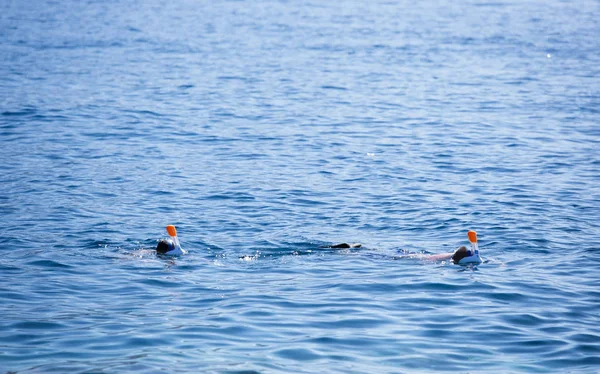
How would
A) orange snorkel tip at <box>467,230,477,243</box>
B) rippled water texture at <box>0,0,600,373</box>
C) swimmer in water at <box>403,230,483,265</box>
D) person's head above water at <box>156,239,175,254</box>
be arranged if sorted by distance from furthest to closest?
person's head above water at <box>156,239,175,254</box>
swimmer in water at <box>403,230,483,265</box>
orange snorkel tip at <box>467,230,477,243</box>
rippled water texture at <box>0,0,600,373</box>

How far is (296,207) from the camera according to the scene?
17188 mm

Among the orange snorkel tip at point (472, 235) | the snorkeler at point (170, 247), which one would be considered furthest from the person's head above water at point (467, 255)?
the snorkeler at point (170, 247)

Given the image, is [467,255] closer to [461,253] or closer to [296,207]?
[461,253]

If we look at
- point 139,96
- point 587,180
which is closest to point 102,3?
point 139,96

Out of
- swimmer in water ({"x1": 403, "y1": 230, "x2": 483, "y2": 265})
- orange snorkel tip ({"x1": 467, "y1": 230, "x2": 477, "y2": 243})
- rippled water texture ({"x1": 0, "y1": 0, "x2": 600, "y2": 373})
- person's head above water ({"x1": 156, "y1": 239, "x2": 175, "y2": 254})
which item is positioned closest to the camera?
rippled water texture ({"x1": 0, "y1": 0, "x2": 600, "y2": 373})

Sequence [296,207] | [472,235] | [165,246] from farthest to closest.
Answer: [296,207], [165,246], [472,235]

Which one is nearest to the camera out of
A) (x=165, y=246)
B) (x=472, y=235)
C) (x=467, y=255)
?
(x=472, y=235)

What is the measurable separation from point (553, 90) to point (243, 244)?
19173 millimetres

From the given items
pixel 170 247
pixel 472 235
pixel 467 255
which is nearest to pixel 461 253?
pixel 467 255

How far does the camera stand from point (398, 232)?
15578 mm

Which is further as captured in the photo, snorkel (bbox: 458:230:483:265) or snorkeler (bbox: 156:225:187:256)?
snorkeler (bbox: 156:225:187:256)

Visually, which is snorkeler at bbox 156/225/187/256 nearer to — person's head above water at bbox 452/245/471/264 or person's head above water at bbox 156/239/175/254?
person's head above water at bbox 156/239/175/254

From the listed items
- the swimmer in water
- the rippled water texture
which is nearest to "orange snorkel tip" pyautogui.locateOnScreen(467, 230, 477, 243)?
the swimmer in water

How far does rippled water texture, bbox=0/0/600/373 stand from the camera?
10.4m
